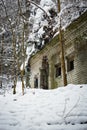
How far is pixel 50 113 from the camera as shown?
790 centimetres

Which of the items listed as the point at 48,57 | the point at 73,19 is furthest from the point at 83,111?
the point at 48,57

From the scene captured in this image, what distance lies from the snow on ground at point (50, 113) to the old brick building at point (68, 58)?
12.6ft

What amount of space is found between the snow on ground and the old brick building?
383cm

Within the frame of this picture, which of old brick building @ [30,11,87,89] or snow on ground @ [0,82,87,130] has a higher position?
old brick building @ [30,11,87,89]

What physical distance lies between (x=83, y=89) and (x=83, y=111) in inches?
110

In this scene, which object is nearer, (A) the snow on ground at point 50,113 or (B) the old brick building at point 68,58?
(A) the snow on ground at point 50,113

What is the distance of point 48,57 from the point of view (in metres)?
19.1

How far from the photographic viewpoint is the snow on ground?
678 centimetres

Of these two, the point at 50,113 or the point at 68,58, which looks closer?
the point at 50,113

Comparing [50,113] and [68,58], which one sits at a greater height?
[68,58]

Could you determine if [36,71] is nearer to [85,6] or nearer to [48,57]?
[48,57]

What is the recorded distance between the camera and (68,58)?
16.0m

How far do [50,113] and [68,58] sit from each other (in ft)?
27.9

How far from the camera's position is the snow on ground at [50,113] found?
22.2ft
